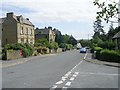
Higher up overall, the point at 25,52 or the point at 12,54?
the point at 25,52

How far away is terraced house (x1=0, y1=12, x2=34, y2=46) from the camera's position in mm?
73062

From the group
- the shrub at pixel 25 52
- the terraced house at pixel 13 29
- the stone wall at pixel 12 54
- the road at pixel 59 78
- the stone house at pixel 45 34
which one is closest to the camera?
the road at pixel 59 78

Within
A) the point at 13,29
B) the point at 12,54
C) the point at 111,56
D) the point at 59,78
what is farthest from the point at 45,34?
the point at 59,78

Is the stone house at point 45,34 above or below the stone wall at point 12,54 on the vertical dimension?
above

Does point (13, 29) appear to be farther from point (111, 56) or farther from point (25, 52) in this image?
point (111, 56)

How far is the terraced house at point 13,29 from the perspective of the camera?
2876 inches

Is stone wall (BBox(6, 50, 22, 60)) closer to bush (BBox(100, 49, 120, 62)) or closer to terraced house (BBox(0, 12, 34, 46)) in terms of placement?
bush (BBox(100, 49, 120, 62))

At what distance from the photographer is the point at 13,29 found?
240 ft

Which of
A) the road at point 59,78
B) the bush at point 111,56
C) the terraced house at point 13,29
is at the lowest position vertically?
the road at point 59,78

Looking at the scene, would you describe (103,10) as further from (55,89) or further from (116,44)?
(116,44)

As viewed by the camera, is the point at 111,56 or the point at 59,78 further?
the point at 111,56

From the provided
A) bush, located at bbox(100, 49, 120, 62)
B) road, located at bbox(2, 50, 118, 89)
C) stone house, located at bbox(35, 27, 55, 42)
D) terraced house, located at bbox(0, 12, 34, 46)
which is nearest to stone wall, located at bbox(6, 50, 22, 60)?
bush, located at bbox(100, 49, 120, 62)

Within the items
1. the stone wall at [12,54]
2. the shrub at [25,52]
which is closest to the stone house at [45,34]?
the shrub at [25,52]

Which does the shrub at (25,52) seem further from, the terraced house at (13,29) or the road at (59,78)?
the road at (59,78)
